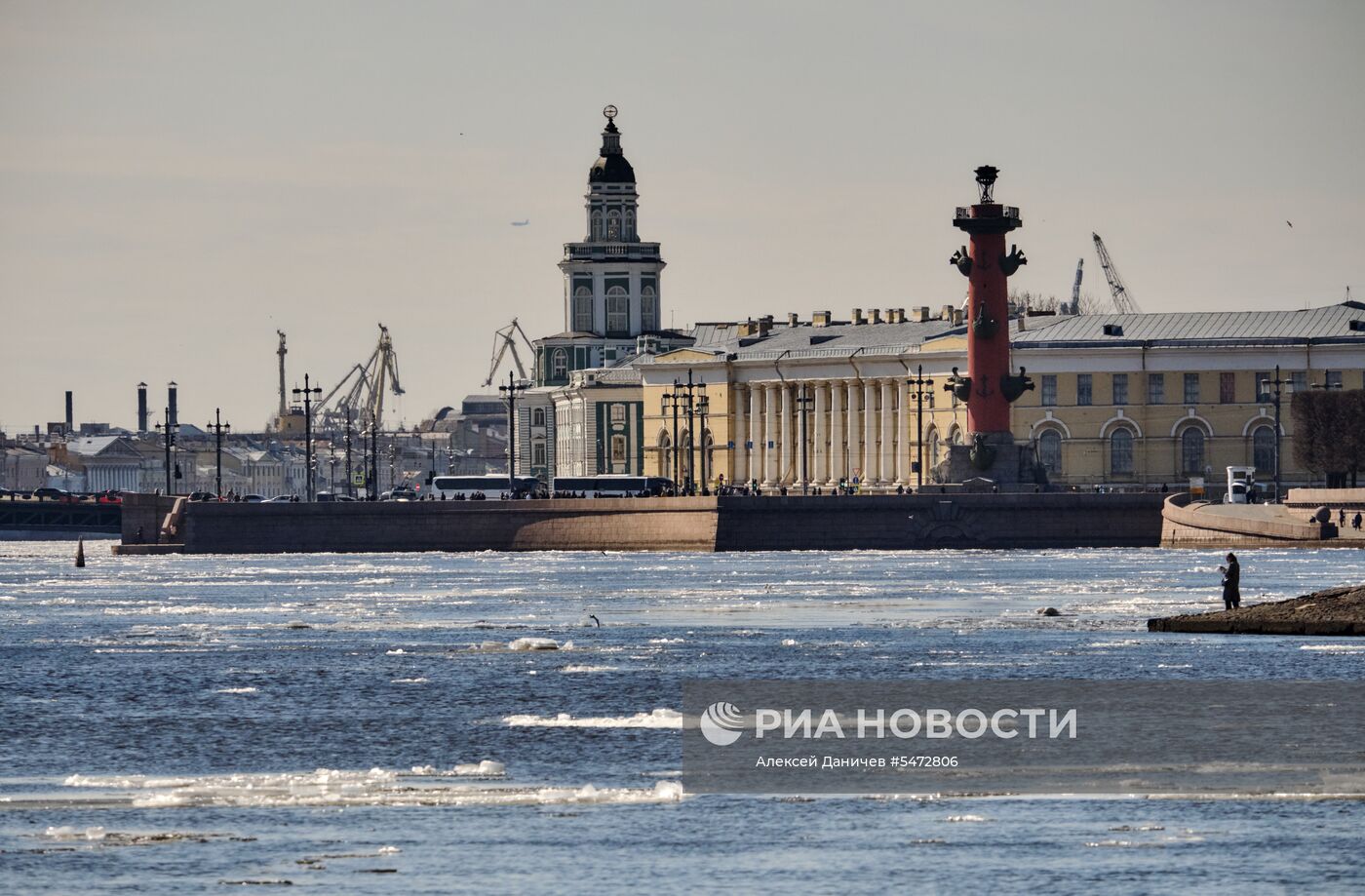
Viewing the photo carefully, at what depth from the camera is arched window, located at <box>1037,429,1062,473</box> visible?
12038 cm

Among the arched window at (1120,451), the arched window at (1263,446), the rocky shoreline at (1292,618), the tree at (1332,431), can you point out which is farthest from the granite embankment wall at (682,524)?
the rocky shoreline at (1292,618)

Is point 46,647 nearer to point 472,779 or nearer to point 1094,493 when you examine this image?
point 472,779

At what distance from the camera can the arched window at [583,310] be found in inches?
6373

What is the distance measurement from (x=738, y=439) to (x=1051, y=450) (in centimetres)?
2214

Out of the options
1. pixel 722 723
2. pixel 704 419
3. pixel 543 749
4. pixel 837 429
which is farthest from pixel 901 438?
pixel 543 749

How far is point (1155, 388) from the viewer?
119 m

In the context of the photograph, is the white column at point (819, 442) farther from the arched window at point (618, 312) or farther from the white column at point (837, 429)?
the arched window at point (618, 312)

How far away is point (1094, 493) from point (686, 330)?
226 ft

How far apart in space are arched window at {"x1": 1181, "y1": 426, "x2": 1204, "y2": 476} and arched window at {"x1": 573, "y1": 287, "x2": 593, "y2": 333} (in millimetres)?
49694

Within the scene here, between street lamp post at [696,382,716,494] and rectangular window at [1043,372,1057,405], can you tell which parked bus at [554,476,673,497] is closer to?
street lamp post at [696,382,716,494]

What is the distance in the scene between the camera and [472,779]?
96.3 ft

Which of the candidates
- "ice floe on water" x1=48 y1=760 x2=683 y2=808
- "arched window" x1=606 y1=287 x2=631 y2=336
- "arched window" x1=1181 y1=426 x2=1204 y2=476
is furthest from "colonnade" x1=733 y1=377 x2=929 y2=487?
"ice floe on water" x1=48 y1=760 x2=683 y2=808

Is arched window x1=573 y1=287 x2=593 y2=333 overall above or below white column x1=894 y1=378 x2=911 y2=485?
above

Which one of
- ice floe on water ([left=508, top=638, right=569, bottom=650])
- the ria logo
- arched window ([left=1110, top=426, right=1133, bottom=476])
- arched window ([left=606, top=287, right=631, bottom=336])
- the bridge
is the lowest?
the ria logo
